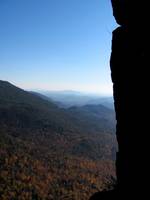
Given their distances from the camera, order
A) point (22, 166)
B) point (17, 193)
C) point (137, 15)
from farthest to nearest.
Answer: point (22, 166) < point (17, 193) < point (137, 15)

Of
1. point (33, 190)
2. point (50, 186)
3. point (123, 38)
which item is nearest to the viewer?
point (123, 38)

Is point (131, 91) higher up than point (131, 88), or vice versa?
point (131, 88)

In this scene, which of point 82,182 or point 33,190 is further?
point 82,182

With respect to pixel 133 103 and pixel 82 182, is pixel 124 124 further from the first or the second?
pixel 82 182

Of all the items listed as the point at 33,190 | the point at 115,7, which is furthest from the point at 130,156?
the point at 33,190
